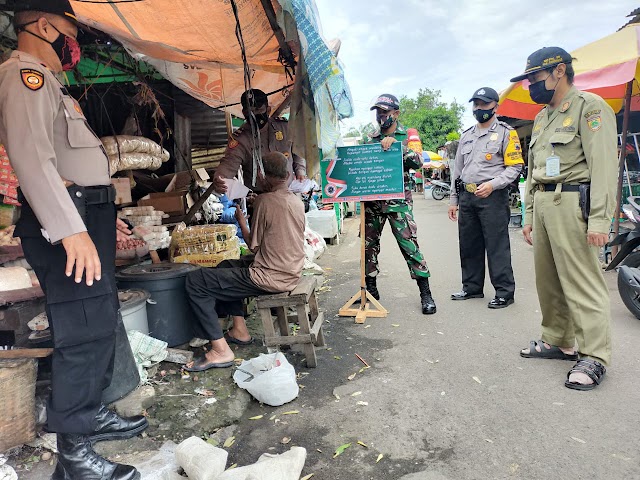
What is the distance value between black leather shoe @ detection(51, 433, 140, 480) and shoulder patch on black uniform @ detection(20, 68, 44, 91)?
1666 millimetres

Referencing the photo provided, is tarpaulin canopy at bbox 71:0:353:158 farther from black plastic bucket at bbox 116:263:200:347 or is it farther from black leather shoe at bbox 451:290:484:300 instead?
black leather shoe at bbox 451:290:484:300

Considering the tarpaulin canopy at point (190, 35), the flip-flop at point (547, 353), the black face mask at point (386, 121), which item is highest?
the tarpaulin canopy at point (190, 35)

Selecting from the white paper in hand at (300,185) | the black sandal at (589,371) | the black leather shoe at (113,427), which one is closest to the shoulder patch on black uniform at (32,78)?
the black leather shoe at (113,427)

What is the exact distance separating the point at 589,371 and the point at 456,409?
1.02 m

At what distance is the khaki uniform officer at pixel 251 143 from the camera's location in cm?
421

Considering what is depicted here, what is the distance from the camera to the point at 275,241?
3621mm

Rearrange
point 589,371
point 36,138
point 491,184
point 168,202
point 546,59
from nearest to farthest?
point 36,138 → point 589,371 → point 546,59 → point 491,184 → point 168,202

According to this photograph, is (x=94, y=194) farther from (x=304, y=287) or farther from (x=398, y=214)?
Answer: (x=398, y=214)

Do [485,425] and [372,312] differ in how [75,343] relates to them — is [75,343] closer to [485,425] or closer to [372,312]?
[485,425]

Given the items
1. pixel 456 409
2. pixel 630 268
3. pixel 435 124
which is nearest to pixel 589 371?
pixel 456 409

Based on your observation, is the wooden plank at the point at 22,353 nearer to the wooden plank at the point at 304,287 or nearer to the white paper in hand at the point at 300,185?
the wooden plank at the point at 304,287

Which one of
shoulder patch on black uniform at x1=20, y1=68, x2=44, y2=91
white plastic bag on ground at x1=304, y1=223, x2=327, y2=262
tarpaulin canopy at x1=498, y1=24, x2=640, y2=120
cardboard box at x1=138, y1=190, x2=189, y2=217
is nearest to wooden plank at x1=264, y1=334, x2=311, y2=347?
shoulder patch on black uniform at x1=20, y1=68, x2=44, y2=91

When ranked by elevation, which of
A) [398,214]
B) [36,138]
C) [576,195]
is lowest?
[398,214]

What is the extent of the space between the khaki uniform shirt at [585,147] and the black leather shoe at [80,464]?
326 cm
